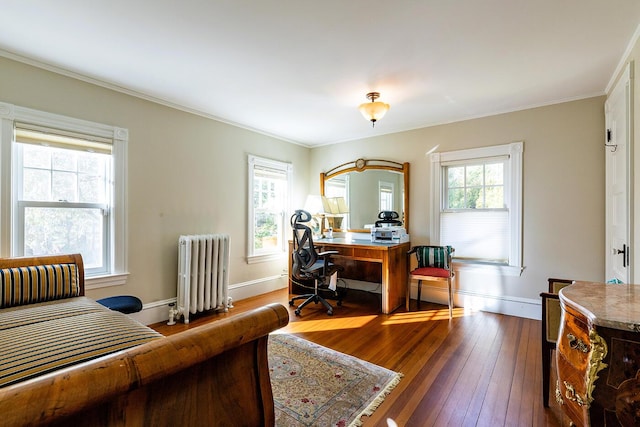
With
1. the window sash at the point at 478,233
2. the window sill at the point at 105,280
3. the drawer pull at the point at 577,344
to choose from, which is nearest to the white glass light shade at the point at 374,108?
the window sash at the point at 478,233

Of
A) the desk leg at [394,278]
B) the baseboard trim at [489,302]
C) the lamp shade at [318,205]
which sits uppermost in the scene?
the lamp shade at [318,205]

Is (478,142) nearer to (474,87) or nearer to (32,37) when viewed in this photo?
(474,87)

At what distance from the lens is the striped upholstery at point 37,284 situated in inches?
74.6

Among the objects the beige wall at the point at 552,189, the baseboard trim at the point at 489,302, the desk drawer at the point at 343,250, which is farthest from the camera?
the desk drawer at the point at 343,250

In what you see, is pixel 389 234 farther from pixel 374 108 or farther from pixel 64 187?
pixel 64 187

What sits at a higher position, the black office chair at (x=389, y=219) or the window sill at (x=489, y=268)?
the black office chair at (x=389, y=219)

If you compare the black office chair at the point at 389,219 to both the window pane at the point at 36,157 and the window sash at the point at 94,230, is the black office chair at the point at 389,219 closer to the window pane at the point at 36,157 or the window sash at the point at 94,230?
the window sash at the point at 94,230

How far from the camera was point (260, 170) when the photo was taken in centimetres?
422

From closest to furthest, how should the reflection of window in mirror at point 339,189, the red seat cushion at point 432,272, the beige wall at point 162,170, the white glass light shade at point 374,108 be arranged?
the beige wall at point 162,170
the white glass light shade at point 374,108
the red seat cushion at point 432,272
the reflection of window in mirror at point 339,189

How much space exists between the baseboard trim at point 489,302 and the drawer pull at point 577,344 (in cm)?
242

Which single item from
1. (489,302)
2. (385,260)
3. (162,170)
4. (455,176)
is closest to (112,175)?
(162,170)

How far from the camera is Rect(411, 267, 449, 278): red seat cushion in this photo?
333 cm

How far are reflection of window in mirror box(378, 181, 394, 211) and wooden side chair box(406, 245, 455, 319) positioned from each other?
2.31ft

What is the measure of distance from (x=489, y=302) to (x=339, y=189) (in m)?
2.50
